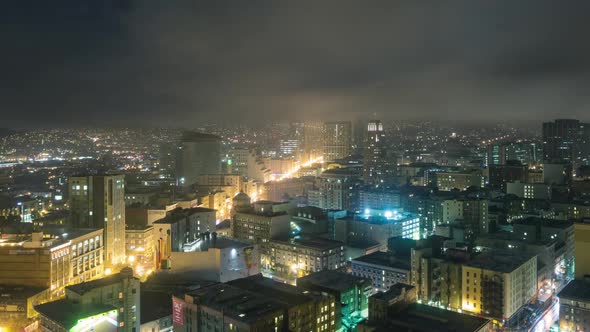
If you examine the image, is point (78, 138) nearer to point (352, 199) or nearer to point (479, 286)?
point (352, 199)

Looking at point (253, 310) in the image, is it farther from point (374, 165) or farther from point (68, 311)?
point (374, 165)

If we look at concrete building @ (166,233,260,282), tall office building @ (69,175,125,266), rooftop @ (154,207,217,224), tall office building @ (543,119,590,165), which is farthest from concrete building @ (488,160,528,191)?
tall office building @ (69,175,125,266)

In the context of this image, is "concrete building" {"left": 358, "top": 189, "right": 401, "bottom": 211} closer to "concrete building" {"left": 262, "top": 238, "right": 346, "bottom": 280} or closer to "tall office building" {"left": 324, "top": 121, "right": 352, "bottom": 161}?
"concrete building" {"left": 262, "top": 238, "right": 346, "bottom": 280}

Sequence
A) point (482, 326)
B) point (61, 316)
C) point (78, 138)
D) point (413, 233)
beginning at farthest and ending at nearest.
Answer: point (78, 138) → point (413, 233) → point (482, 326) → point (61, 316)

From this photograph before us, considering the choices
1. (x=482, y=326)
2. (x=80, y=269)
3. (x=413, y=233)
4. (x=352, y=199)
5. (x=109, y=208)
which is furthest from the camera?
(x=352, y=199)

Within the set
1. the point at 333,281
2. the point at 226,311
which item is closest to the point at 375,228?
the point at 333,281

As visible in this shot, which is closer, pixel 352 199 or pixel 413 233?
pixel 413 233

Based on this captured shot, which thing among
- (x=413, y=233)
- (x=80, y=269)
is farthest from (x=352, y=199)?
(x=80, y=269)
